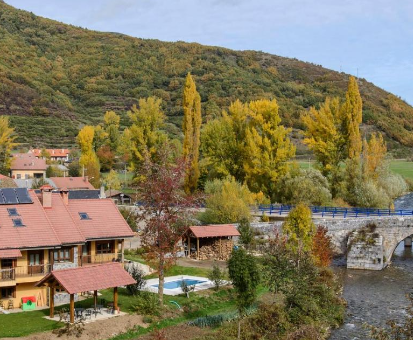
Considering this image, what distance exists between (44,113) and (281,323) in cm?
11486

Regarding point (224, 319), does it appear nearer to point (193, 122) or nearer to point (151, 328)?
point (151, 328)

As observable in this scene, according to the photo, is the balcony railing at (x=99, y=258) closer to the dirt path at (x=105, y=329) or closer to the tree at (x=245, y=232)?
the dirt path at (x=105, y=329)

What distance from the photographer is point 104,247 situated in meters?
35.6

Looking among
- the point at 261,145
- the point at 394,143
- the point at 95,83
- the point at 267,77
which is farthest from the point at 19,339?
the point at 267,77

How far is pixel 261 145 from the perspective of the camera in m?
60.8

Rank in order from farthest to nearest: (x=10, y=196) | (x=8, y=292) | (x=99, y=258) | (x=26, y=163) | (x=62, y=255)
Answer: (x=26, y=163), (x=99, y=258), (x=10, y=196), (x=62, y=255), (x=8, y=292)

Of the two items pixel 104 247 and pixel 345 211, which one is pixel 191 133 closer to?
pixel 345 211

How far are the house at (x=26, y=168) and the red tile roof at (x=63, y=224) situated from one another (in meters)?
46.5

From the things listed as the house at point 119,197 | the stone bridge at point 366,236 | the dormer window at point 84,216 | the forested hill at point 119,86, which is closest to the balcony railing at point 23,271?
the dormer window at point 84,216

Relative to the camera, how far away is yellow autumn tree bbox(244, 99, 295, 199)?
6012cm

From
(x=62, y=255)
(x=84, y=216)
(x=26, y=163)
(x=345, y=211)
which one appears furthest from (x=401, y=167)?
(x=62, y=255)

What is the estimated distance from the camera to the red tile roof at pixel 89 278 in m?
27.2

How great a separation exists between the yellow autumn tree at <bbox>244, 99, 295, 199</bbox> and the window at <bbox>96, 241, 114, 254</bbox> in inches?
1071

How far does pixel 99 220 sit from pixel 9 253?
7.32 m
